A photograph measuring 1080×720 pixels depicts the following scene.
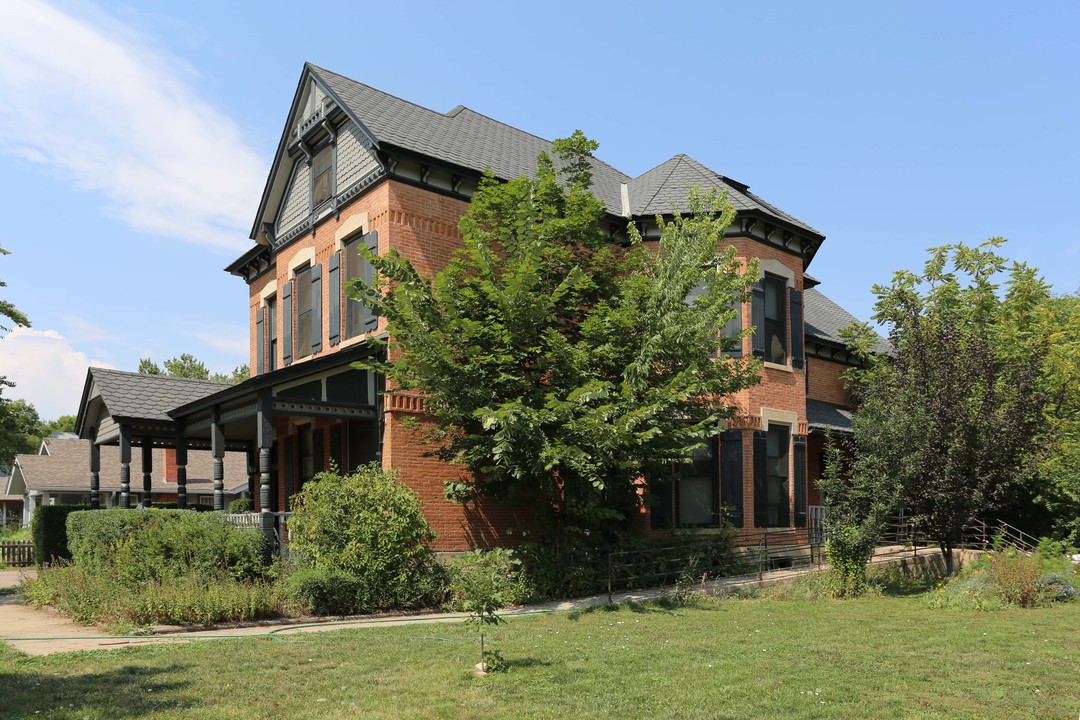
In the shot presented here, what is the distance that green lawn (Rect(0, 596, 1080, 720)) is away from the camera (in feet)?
24.4

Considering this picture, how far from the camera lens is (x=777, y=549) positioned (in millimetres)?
19359

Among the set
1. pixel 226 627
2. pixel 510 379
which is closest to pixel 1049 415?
pixel 510 379

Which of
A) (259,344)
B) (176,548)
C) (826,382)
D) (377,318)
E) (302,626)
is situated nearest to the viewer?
(302,626)

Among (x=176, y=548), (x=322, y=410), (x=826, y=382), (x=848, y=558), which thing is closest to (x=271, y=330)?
(x=322, y=410)

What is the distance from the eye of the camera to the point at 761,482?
1973 centimetres

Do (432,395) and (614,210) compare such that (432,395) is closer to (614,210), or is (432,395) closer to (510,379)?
(510,379)

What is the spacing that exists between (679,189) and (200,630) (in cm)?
1505

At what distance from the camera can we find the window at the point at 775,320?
2075 cm

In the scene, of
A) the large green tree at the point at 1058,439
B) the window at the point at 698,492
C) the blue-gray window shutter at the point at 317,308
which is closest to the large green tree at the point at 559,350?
the window at the point at 698,492

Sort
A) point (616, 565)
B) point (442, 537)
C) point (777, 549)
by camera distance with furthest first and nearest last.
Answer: point (777, 549) → point (442, 537) → point (616, 565)

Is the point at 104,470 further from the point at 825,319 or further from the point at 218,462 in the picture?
the point at 825,319

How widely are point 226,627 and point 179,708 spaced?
5.23m

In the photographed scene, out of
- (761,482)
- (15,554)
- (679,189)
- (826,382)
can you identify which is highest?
(679,189)

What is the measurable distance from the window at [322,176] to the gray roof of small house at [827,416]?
43.3ft
